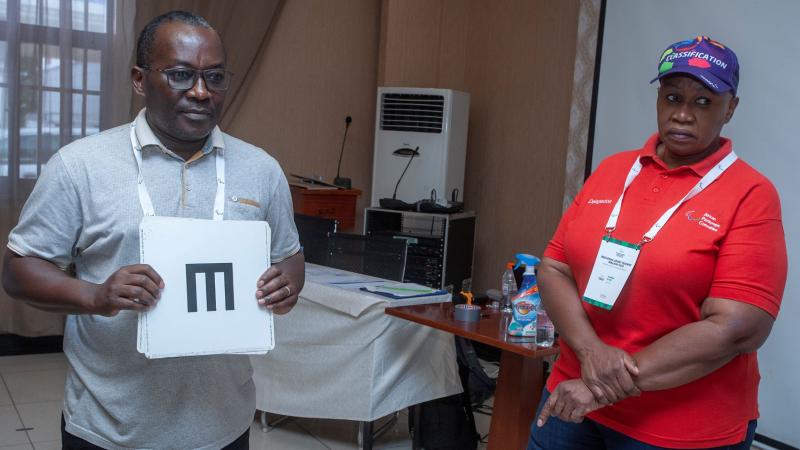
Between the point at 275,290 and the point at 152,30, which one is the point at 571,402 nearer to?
the point at 275,290

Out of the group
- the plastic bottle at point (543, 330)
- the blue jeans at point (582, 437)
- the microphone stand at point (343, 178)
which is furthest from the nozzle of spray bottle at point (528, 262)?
the microphone stand at point (343, 178)

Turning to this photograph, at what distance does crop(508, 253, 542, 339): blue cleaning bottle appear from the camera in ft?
9.43

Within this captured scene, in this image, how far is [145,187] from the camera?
1.49 metres

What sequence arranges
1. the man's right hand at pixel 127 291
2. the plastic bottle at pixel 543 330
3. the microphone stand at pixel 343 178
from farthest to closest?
the microphone stand at pixel 343 178 → the plastic bottle at pixel 543 330 → the man's right hand at pixel 127 291

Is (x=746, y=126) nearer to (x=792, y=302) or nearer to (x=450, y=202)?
(x=792, y=302)

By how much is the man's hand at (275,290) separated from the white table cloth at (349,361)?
1.85 metres

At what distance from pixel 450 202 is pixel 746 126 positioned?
6.84ft

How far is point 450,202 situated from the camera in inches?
216

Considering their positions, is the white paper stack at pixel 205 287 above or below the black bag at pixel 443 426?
above

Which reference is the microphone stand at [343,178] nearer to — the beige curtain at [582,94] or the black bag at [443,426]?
the beige curtain at [582,94]

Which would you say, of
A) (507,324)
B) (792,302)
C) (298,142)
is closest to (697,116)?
(507,324)

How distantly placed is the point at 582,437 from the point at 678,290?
1.31 feet

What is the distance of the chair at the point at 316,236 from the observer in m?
4.36

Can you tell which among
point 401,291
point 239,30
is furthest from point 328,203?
point 401,291
